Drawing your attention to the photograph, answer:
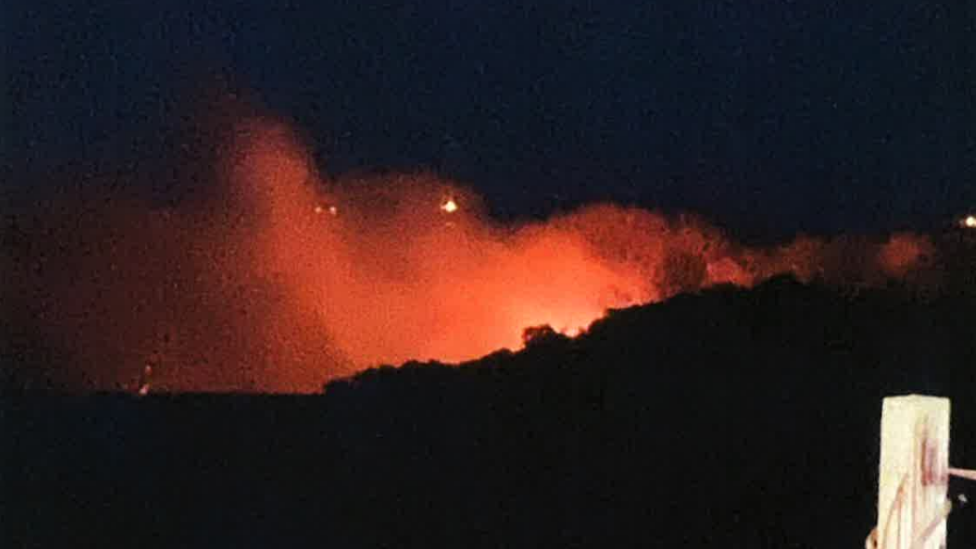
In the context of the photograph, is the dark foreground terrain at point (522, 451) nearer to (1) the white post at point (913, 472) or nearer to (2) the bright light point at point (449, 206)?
(2) the bright light point at point (449, 206)

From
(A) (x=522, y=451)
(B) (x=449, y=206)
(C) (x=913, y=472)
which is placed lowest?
(C) (x=913, y=472)

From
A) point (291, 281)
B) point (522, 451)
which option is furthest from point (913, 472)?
point (291, 281)

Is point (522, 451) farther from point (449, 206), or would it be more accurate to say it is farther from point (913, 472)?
point (913, 472)

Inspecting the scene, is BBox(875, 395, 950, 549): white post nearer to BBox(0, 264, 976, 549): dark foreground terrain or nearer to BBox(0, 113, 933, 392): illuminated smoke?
BBox(0, 264, 976, 549): dark foreground terrain

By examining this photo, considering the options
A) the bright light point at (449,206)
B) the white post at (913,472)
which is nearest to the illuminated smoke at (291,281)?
the bright light point at (449,206)

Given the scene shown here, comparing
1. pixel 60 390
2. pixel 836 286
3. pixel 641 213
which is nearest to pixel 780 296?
pixel 836 286

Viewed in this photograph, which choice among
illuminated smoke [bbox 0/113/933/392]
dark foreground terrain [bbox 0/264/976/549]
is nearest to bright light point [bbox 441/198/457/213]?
illuminated smoke [bbox 0/113/933/392]
